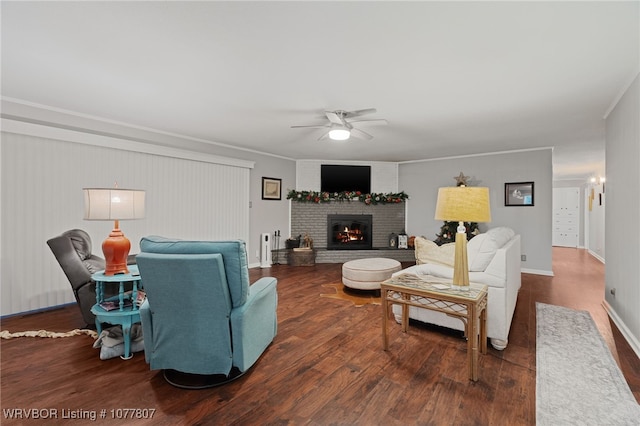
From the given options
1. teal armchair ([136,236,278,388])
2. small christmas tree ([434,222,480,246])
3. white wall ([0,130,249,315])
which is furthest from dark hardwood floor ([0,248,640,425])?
small christmas tree ([434,222,480,246])

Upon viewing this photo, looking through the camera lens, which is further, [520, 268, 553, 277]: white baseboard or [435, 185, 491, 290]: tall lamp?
[520, 268, 553, 277]: white baseboard

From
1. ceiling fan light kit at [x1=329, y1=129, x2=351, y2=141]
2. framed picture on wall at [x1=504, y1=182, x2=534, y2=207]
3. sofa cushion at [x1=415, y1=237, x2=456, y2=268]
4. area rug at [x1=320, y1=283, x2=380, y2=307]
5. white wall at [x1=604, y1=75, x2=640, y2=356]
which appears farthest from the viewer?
framed picture on wall at [x1=504, y1=182, x2=534, y2=207]

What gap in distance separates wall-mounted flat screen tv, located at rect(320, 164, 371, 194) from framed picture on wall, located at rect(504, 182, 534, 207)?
111 inches

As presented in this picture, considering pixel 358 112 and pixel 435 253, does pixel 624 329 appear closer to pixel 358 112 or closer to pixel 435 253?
pixel 435 253

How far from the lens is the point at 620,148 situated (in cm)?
317

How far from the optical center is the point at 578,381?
2.15 meters

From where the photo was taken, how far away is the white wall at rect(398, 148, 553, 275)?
5613mm

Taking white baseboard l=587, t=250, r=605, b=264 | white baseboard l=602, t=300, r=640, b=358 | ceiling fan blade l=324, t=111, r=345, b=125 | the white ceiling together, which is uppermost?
the white ceiling

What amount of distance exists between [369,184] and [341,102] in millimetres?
4128

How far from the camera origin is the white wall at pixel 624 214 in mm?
2691

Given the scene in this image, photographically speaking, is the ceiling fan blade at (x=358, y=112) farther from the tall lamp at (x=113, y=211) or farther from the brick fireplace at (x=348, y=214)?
the brick fireplace at (x=348, y=214)

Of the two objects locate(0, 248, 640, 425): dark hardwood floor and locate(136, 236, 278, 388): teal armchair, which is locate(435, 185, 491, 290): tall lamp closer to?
locate(0, 248, 640, 425): dark hardwood floor

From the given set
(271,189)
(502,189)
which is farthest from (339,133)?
(502,189)

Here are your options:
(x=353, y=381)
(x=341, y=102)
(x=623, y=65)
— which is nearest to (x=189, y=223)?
(x=341, y=102)
